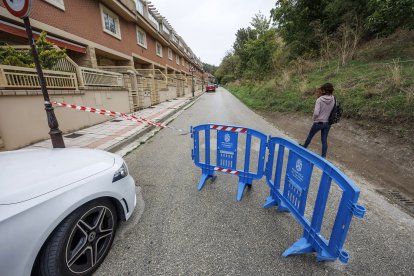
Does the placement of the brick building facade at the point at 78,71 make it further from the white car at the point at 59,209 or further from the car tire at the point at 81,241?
the car tire at the point at 81,241

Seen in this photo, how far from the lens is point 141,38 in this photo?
18.3m

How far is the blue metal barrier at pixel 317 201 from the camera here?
5.13 feet

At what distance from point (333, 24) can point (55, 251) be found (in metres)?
19.2

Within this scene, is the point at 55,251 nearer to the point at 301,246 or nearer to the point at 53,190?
the point at 53,190

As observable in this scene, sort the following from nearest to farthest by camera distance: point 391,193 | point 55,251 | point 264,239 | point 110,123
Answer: point 55,251 → point 264,239 → point 391,193 → point 110,123

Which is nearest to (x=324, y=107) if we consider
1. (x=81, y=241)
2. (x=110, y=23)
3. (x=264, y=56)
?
(x=81, y=241)

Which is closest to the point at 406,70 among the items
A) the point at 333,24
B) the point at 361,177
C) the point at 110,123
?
the point at 361,177

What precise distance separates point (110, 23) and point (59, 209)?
1594cm

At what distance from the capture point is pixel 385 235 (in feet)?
7.48

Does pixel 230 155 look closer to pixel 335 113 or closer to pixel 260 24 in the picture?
pixel 335 113

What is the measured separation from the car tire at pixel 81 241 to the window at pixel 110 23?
14.4 meters

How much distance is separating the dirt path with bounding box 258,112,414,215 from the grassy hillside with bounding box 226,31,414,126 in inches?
25.2

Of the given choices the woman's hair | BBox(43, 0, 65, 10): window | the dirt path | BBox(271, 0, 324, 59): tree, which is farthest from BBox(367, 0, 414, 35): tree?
BBox(43, 0, 65, 10): window

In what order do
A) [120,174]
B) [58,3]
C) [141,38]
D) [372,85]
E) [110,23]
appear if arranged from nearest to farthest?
[120,174] → [372,85] → [58,3] → [110,23] → [141,38]
